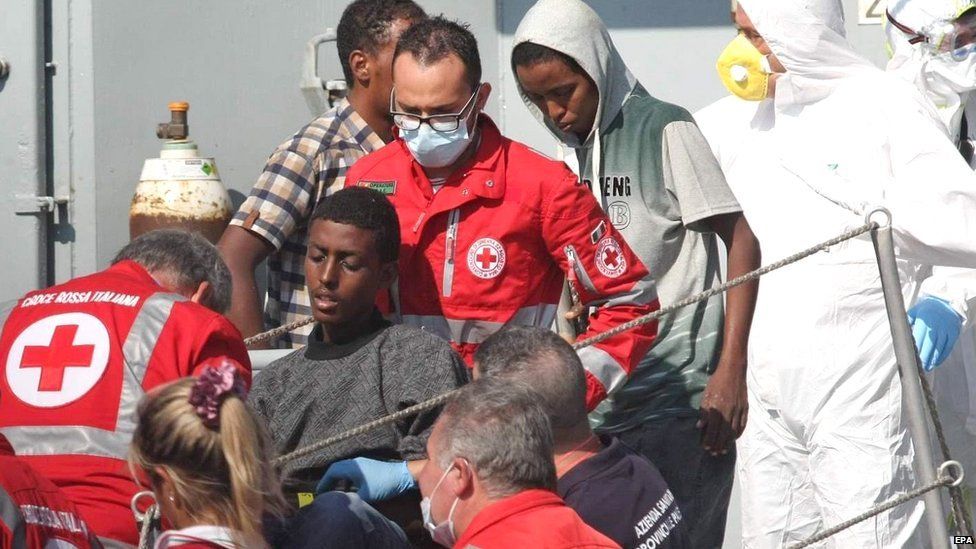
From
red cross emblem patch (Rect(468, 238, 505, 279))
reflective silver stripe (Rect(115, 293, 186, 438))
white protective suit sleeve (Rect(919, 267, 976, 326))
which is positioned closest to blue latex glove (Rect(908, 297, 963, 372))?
white protective suit sleeve (Rect(919, 267, 976, 326))

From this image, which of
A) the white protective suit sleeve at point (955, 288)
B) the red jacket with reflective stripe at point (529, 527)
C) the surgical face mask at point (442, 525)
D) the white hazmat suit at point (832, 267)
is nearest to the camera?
the red jacket with reflective stripe at point (529, 527)

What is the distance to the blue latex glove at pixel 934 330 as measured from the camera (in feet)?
13.0

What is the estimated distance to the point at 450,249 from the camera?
10.3 ft

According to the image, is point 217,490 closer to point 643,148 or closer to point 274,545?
point 274,545

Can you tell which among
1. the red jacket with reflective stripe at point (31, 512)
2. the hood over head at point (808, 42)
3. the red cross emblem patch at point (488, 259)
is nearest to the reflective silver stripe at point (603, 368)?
the red cross emblem patch at point (488, 259)

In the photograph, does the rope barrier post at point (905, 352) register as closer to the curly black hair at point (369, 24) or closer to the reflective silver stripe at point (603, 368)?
the reflective silver stripe at point (603, 368)

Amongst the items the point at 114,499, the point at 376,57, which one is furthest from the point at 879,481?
the point at 114,499

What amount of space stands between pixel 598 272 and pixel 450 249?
32 cm

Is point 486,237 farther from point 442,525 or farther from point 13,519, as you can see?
point 13,519

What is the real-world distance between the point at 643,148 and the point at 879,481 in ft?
3.74

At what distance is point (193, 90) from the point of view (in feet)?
15.4

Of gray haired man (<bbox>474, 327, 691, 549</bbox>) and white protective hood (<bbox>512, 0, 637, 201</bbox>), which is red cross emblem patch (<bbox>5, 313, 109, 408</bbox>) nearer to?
gray haired man (<bbox>474, 327, 691, 549</bbox>)


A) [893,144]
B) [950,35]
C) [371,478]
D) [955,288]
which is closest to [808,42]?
[893,144]

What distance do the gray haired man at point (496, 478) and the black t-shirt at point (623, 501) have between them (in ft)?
0.97
